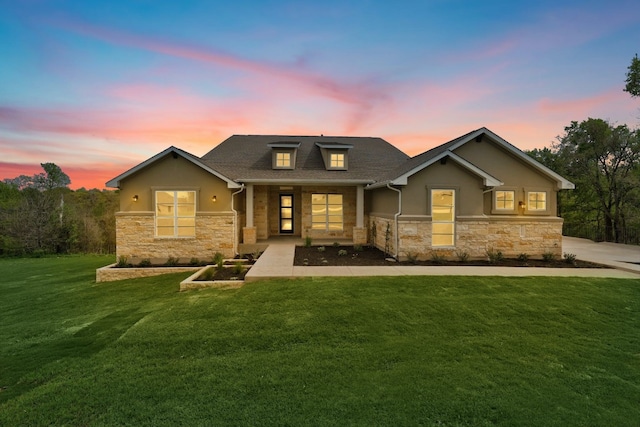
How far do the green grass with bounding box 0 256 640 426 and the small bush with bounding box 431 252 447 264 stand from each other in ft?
8.82

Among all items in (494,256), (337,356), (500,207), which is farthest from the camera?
(500,207)

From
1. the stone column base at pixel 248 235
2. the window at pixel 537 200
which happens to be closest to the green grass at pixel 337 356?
the window at pixel 537 200

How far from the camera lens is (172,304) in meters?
6.93

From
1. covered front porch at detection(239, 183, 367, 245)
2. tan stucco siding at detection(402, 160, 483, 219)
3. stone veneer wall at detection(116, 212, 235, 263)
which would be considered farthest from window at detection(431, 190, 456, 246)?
stone veneer wall at detection(116, 212, 235, 263)

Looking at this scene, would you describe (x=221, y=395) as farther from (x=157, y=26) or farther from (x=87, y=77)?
(x=87, y=77)

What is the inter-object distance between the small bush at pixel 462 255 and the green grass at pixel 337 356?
2874 millimetres

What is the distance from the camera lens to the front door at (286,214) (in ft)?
52.4

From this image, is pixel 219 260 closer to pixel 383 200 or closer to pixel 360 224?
pixel 360 224

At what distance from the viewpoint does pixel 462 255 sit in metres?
10.8

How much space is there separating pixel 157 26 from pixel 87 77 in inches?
186

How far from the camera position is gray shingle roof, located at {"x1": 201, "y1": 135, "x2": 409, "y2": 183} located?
A: 45.1 feet

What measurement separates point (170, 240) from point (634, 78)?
2351cm

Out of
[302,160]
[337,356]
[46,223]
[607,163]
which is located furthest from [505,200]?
[46,223]

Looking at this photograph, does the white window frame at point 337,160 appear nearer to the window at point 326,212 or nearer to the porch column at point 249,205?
the window at point 326,212
